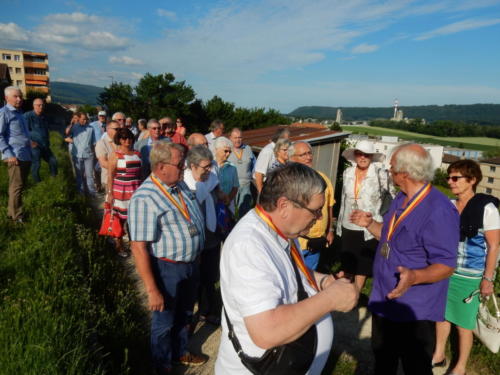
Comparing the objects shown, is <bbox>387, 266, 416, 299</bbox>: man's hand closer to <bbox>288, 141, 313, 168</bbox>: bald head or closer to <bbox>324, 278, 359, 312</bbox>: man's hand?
<bbox>324, 278, 359, 312</bbox>: man's hand

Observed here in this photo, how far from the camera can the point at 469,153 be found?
293 feet

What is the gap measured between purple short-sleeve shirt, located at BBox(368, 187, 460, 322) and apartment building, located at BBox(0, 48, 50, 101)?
9774 cm

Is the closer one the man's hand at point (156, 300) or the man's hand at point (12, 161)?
the man's hand at point (156, 300)

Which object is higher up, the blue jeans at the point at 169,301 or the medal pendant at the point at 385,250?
the medal pendant at the point at 385,250

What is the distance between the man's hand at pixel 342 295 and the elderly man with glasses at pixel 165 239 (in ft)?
4.96

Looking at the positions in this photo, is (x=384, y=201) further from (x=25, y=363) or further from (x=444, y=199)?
(x=25, y=363)

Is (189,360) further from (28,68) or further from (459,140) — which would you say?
(459,140)

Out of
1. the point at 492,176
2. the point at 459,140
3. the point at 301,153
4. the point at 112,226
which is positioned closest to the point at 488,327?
the point at 301,153

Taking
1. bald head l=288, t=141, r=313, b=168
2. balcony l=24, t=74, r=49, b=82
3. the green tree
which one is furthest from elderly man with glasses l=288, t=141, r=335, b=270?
balcony l=24, t=74, r=49, b=82

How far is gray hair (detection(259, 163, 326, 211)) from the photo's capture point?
161 centimetres

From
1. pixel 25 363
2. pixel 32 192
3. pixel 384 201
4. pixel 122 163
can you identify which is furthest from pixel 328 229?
pixel 32 192

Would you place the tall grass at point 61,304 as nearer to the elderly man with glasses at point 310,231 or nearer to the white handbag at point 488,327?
the elderly man with glasses at point 310,231

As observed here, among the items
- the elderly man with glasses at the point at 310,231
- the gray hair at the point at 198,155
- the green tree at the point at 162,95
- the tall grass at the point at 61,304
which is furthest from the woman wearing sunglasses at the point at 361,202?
the green tree at the point at 162,95

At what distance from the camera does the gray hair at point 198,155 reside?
3359 millimetres
